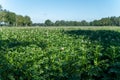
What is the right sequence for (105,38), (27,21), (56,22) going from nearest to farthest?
(105,38) → (56,22) → (27,21)

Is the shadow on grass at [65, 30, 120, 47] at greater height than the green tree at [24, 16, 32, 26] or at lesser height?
greater

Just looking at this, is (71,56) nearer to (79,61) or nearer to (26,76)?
(79,61)

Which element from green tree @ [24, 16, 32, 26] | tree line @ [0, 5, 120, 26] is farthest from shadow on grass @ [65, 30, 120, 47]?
green tree @ [24, 16, 32, 26]

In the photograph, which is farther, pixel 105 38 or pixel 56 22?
pixel 56 22

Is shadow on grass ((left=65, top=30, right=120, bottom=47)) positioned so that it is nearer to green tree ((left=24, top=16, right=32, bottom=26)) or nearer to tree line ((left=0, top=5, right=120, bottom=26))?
tree line ((left=0, top=5, right=120, bottom=26))

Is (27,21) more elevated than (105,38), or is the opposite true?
(105,38)

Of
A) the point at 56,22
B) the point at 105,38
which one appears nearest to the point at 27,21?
the point at 56,22

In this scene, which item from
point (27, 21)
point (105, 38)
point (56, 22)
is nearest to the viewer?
point (105, 38)

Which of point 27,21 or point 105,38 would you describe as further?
point 27,21

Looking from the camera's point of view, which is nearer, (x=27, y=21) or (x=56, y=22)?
(x=56, y=22)

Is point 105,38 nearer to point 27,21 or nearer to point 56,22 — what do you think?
point 56,22

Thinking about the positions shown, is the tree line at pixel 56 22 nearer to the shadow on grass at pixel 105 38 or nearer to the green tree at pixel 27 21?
the green tree at pixel 27 21

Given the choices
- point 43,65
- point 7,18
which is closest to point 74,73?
point 43,65

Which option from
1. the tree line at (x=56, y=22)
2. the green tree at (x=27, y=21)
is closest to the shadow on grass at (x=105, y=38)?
the tree line at (x=56, y=22)
